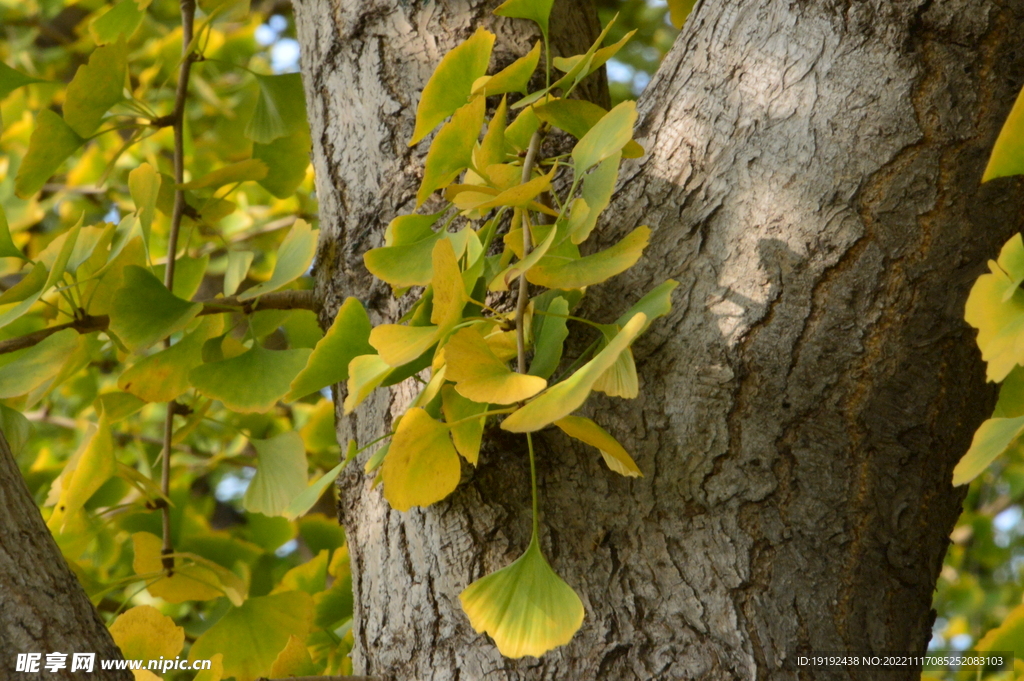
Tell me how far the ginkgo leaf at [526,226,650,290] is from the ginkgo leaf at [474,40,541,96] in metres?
0.13

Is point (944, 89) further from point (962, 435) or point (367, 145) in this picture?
point (367, 145)

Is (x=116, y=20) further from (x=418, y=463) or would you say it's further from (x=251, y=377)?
(x=418, y=463)

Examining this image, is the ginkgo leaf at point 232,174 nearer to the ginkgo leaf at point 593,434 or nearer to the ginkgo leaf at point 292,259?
the ginkgo leaf at point 292,259

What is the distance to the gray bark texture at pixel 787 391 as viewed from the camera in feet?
1.75

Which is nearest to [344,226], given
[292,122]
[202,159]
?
[292,122]

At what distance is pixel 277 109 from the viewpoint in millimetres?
924

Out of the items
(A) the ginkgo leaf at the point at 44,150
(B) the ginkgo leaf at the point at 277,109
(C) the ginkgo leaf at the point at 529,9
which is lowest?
(C) the ginkgo leaf at the point at 529,9

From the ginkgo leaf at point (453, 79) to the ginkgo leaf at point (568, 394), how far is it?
214 millimetres

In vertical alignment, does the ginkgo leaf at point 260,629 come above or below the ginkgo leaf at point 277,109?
below

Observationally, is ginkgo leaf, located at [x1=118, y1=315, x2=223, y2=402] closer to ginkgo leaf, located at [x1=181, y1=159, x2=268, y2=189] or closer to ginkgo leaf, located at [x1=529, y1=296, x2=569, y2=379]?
ginkgo leaf, located at [x1=181, y1=159, x2=268, y2=189]

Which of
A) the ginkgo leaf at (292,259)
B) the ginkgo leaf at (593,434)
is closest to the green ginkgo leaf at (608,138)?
the ginkgo leaf at (593,434)

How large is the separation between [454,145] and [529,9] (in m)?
0.18

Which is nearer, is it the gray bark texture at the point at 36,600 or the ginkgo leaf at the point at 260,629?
the gray bark texture at the point at 36,600

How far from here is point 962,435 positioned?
582mm
